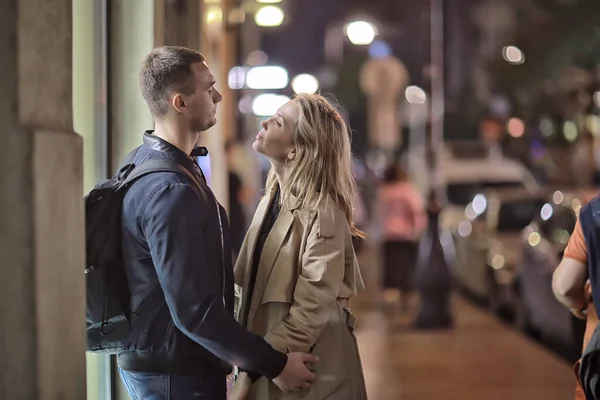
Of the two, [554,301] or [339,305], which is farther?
[554,301]

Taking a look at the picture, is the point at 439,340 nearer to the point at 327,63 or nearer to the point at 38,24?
the point at 38,24

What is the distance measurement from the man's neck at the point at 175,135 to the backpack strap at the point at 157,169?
14 centimetres

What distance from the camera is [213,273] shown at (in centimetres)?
345

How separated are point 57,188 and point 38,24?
538 mm

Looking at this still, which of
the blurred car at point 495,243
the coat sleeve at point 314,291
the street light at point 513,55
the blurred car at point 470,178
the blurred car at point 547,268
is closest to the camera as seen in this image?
the coat sleeve at point 314,291

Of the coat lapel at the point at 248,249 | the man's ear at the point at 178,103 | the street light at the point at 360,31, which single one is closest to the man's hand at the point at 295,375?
the coat lapel at the point at 248,249

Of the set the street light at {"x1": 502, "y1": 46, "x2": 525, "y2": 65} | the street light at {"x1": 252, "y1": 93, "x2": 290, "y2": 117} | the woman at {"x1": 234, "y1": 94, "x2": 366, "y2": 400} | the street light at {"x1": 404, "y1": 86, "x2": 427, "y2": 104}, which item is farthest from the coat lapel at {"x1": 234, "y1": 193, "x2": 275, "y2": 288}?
the street light at {"x1": 404, "y1": 86, "x2": 427, "y2": 104}

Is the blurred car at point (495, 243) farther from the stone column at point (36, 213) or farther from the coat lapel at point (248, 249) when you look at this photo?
the stone column at point (36, 213)

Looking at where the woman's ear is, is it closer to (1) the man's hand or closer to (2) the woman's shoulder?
(2) the woman's shoulder

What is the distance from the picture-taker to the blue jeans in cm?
352

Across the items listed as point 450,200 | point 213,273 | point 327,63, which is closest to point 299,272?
point 213,273

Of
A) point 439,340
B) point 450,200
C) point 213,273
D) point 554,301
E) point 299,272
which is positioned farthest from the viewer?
point 450,200

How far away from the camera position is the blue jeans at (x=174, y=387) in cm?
352

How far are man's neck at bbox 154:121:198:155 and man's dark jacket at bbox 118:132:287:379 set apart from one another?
51mm
